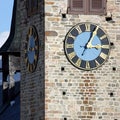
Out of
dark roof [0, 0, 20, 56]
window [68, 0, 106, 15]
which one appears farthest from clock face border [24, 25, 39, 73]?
dark roof [0, 0, 20, 56]

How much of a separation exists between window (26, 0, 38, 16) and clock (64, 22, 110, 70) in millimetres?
1817

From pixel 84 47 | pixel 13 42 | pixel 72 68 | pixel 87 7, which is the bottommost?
pixel 72 68

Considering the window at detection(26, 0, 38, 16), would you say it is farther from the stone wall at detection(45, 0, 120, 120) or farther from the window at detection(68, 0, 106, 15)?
the window at detection(68, 0, 106, 15)

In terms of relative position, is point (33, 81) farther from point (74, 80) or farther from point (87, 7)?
point (87, 7)

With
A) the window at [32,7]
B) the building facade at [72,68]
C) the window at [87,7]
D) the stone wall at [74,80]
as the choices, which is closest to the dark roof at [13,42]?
the window at [32,7]

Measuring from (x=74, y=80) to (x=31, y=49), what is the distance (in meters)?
2.20

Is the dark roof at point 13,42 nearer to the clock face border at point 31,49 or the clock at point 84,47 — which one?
the clock face border at point 31,49

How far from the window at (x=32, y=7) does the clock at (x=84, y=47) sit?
5.96 feet

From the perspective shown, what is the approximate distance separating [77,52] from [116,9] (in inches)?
87.2

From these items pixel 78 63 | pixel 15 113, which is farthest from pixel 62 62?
pixel 15 113

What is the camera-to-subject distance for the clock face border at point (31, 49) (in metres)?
43.3

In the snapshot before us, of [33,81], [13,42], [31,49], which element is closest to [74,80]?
[33,81]

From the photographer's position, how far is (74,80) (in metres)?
42.6

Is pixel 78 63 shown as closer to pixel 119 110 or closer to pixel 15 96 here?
pixel 119 110
